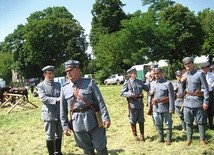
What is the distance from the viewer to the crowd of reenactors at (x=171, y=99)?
8.77 metres

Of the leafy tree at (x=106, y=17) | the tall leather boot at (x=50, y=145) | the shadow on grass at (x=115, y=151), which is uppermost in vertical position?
the leafy tree at (x=106, y=17)

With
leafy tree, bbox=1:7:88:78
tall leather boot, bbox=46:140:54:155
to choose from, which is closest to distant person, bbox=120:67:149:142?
tall leather boot, bbox=46:140:54:155

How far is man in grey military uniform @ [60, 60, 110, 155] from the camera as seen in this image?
652cm

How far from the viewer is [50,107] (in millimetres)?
8602

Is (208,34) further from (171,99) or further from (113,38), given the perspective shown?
(171,99)

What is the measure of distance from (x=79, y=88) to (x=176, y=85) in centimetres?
564

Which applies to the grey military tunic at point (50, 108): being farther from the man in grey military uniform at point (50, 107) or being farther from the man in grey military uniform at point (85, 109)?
the man in grey military uniform at point (85, 109)

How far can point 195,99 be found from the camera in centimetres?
877

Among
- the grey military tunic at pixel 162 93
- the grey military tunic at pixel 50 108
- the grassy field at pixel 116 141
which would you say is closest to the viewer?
the grey military tunic at pixel 50 108

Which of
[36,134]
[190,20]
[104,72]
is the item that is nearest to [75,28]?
[104,72]

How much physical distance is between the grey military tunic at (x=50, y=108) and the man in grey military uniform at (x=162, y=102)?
271 cm

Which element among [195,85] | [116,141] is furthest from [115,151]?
[195,85]

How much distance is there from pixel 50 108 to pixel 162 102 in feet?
9.83

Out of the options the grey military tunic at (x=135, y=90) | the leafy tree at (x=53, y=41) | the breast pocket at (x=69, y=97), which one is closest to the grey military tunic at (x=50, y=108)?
the breast pocket at (x=69, y=97)
